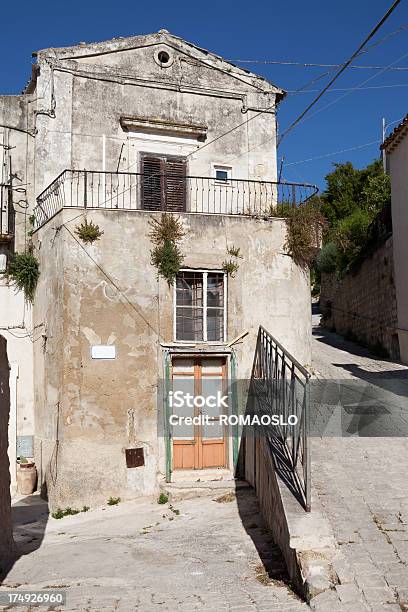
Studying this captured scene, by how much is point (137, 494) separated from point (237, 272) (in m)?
4.83

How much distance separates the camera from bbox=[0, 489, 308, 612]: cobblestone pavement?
6.46 meters

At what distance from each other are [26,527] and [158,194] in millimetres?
7514

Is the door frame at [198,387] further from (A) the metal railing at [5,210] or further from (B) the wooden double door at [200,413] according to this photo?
(A) the metal railing at [5,210]

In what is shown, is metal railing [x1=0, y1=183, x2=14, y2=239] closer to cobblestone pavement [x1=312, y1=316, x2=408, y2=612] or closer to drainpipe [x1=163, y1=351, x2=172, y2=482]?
drainpipe [x1=163, y1=351, x2=172, y2=482]

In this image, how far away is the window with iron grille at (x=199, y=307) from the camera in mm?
12570

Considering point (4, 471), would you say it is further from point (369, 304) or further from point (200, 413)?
point (369, 304)

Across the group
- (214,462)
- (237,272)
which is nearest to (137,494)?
(214,462)

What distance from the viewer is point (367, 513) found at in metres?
7.68

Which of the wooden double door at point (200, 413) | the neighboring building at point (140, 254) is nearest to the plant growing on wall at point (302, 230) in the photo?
the neighboring building at point (140, 254)

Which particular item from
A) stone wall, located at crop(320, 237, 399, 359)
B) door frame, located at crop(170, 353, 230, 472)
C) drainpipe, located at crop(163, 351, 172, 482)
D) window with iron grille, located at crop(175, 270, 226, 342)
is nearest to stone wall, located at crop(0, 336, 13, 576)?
drainpipe, located at crop(163, 351, 172, 482)

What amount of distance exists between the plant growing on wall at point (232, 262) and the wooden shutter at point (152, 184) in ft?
7.47

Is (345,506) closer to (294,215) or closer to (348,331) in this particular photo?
(294,215)

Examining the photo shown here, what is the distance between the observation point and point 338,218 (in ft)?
98.6

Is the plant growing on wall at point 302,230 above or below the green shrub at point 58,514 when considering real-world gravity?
above
